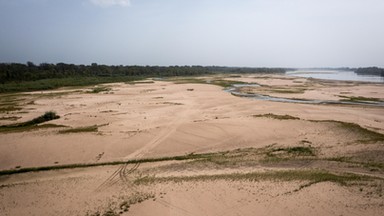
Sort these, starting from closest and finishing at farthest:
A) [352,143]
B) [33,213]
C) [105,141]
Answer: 1. [33,213]
2. [352,143]
3. [105,141]

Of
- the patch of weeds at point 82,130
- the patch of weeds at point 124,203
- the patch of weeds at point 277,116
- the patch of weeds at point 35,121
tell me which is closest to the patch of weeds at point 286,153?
the patch of weeds at point 124,203

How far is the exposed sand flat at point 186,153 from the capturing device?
13430 millimetres

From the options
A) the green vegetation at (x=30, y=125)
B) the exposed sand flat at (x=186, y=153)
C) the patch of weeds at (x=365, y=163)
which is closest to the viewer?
the exposed sand flat at (x=186, y=153)

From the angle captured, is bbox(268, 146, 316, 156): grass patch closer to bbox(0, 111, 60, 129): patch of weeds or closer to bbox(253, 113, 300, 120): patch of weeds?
bbox(253, 113, 300, 120): patch of weeds

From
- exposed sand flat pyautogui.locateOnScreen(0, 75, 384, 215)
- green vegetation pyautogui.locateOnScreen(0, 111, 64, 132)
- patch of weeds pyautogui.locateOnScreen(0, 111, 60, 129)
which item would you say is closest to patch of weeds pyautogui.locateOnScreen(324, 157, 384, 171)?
exposed sand flat pyautogui.locateOnScreen(0, 75, 384, 215)

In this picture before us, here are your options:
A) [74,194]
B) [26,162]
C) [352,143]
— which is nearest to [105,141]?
[26,162]

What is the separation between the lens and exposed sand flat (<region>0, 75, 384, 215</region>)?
1343 centimetres

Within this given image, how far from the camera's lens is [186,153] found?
21.0 meters

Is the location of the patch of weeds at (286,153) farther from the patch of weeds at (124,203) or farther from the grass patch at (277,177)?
the patch of weeds at (124,203)

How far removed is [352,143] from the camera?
21781 millimetres

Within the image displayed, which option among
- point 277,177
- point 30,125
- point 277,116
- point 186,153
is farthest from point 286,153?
point 30,125

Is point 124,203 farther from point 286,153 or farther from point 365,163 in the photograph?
point 365,163

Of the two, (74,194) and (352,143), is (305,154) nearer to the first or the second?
(352,143)

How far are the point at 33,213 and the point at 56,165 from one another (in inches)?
242
